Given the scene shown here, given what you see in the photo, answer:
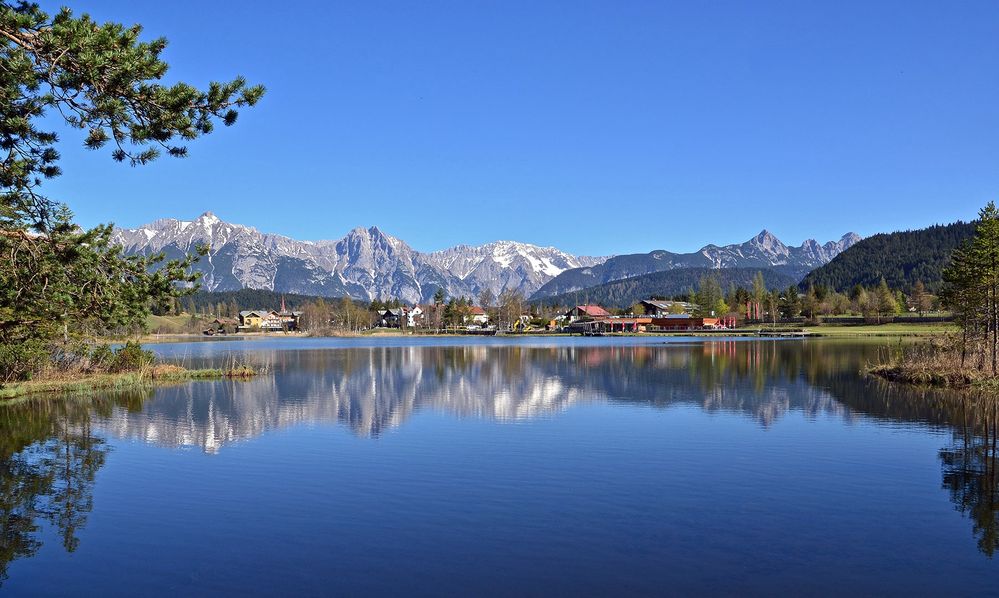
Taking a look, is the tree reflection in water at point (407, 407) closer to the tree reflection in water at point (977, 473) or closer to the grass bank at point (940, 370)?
the tree reflection in water at point (977, 473)

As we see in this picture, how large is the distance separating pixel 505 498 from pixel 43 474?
1186 cm

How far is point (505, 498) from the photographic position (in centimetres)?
1625

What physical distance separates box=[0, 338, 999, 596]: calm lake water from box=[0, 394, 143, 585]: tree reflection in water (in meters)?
0.09

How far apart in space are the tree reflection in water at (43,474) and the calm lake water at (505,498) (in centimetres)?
9

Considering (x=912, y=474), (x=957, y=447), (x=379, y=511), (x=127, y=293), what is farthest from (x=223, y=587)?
(x=957, y=447)

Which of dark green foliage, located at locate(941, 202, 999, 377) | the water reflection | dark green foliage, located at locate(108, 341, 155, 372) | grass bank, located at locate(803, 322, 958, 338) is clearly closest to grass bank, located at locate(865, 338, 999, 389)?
dark green foliage, located at locate(941, 202, 999, 377)

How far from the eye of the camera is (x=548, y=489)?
17.0m

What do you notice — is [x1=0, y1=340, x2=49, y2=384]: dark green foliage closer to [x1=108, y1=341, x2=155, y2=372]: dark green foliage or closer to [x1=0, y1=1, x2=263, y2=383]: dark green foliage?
[x1=108, y1=341, x2=155, y2=372]: dark green foliage

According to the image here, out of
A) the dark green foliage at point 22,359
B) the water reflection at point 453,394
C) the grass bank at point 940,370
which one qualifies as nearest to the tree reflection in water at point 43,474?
the water reflection at point 453,394

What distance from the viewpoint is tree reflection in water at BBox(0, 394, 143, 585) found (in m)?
13.7

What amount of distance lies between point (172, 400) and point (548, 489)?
84.9 ft

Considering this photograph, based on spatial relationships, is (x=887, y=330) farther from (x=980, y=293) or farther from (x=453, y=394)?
(x=453, y=394)

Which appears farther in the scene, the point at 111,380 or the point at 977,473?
the point at 111,380

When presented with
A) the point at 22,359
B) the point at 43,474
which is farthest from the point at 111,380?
the point at 43,474
